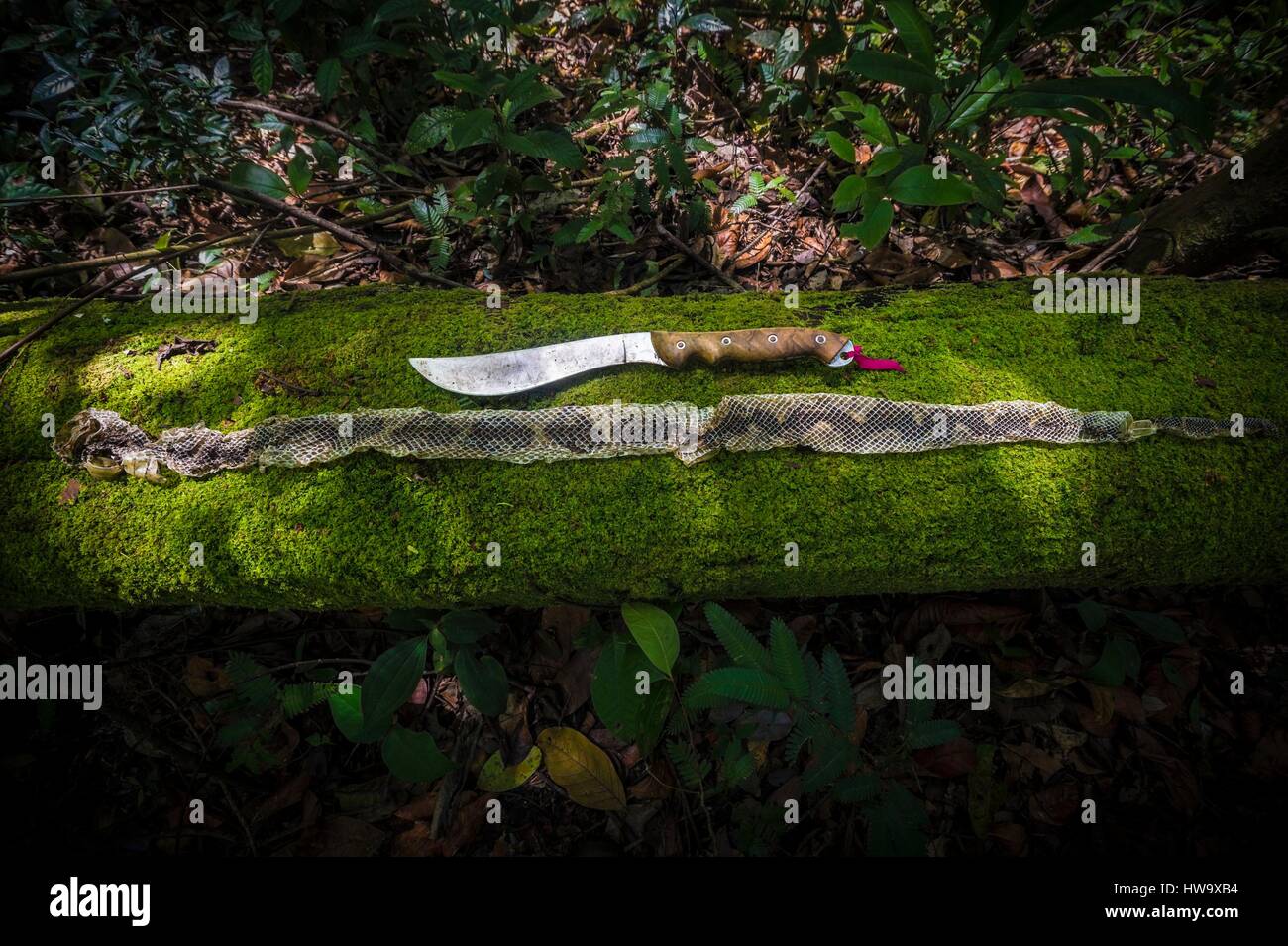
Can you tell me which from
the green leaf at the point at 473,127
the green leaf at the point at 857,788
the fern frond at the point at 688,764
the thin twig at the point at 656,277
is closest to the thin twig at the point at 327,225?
the green leaf at the point at 473,127

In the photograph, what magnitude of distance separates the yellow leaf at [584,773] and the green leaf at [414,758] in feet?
1.43

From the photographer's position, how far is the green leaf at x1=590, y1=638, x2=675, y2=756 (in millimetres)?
2008

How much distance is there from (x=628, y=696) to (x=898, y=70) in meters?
2.65

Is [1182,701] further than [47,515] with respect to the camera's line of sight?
Yes

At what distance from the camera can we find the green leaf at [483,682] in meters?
2.04

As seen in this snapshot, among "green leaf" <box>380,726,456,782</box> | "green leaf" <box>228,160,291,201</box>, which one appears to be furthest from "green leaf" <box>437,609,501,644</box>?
"green leaf" <box>228,160,291,201</box>

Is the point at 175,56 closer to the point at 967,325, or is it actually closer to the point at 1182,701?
the point at 967,325

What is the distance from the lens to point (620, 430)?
6.39ft

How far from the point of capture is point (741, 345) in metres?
2.04

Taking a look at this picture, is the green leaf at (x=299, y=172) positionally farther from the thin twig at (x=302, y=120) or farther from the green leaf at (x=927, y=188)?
the green leaf at (x=927, y=188)

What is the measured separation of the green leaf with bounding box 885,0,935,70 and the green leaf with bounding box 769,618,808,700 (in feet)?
7.49

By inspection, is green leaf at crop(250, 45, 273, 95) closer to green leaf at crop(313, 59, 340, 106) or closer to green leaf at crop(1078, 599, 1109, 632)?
green leaf at crop(313, 59, 340, 106)
